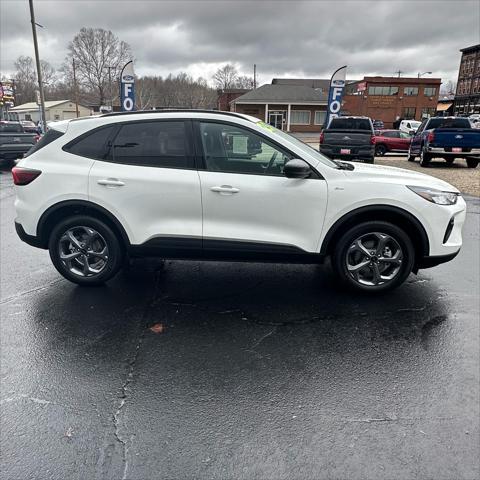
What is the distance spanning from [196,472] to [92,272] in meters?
2.67

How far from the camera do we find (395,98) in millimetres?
56719

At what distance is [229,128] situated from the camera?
3.86m

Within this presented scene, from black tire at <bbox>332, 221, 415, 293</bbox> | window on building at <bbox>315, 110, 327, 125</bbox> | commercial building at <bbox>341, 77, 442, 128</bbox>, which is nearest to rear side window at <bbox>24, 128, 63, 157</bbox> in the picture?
black tire at <bbox>332, 221, 415, 293</bbox>

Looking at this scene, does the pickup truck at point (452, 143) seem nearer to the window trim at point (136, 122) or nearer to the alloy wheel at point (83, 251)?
the window trim at point (136, 122)

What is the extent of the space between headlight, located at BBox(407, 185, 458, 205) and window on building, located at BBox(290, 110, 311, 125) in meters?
45.1

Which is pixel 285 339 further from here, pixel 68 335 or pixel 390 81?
pixel 390 81

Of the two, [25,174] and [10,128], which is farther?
[10,128]

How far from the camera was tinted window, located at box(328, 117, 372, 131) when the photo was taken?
14.8m

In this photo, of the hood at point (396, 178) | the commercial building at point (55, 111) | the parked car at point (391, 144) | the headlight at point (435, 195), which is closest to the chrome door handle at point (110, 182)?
the hood at point (396, 178)

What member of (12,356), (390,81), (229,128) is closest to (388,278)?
(229,128)

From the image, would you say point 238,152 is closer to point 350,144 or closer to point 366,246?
point 366,246

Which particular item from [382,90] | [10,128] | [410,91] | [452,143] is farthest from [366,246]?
[410,91]

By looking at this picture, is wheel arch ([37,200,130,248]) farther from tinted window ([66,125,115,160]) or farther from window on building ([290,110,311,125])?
window on building ([290,110,311,125])

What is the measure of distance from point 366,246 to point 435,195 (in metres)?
0.82
